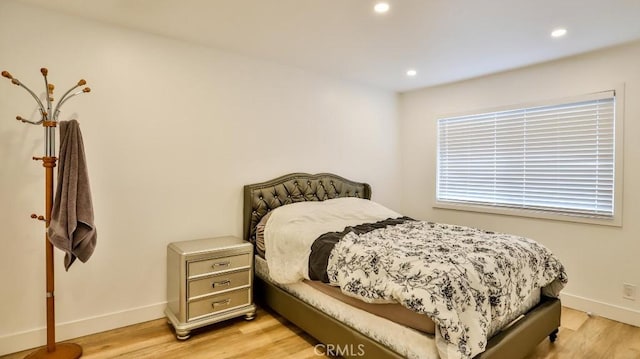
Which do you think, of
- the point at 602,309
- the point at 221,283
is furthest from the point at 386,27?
the point at 602,309

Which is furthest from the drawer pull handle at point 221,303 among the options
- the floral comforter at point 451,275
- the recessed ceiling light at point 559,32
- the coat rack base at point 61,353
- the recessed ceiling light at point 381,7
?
the recessed ceiling light at point 559,32

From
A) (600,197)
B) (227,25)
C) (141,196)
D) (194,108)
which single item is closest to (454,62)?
(600,197)

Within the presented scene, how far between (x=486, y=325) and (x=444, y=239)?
2.65 ft

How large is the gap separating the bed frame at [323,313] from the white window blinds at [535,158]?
46.7 inches

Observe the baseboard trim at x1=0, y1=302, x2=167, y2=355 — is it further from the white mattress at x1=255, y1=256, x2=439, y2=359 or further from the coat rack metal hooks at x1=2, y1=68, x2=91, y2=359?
the white mattress at x1=255, y1=256, x2=439, y2=359

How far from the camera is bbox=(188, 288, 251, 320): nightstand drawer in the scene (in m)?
2.54

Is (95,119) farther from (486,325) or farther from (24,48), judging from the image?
(486,325)

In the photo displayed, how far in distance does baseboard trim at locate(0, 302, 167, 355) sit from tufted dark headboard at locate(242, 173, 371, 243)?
3.36 feet

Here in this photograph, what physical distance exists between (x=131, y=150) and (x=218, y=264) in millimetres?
1158

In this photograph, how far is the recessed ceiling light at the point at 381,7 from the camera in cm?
219

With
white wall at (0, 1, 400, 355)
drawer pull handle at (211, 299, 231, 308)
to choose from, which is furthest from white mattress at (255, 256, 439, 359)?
white wall at (0, 1, 400, 355)

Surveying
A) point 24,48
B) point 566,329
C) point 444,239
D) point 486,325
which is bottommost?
point 566,329

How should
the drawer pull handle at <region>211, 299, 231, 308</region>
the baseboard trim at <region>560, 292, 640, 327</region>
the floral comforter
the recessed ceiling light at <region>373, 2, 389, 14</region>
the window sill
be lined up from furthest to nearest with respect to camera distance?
the window sill
the baseboard trim at <region>560, 292, 640, 327</region>
the drawer pull handle at <region>211, 299, 231, 308</region>
the recessed ceiling light at <region>373, 2, 389, 14</region>
the floral comforter

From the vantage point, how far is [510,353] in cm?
191
